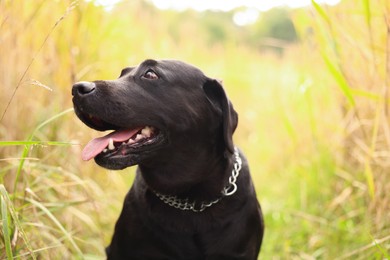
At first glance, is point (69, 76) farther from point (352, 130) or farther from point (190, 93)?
point (352, 130)

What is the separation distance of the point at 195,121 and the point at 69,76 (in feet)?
4.91

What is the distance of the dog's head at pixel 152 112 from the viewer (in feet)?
7.01

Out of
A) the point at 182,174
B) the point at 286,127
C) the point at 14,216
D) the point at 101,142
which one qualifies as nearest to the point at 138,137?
the point at 101,142

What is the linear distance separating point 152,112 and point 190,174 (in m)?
0.36

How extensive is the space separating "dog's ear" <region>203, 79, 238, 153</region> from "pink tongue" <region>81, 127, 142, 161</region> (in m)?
0.39

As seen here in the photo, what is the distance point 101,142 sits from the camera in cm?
216

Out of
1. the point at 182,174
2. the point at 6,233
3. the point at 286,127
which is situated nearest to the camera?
the point at 6,233

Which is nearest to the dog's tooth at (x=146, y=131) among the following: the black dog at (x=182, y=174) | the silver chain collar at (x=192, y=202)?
the black dog at (x=182, y=174)

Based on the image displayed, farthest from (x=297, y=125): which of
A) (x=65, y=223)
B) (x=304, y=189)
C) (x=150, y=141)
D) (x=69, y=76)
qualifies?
(x=150, y=141)

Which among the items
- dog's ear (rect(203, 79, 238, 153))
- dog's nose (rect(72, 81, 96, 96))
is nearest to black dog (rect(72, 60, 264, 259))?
dog's ear (rect(203, 79, 238, 153))

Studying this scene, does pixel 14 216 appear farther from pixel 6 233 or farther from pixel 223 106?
pixel 223 106

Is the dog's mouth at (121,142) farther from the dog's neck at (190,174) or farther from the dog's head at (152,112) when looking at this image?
the dog's neck at (190,174)

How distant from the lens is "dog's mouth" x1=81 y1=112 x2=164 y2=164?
2.11m

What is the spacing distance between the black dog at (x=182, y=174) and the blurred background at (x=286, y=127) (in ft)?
1.05
